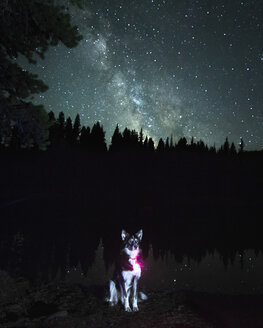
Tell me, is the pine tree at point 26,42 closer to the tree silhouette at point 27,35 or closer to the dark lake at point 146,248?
the tree silhouette at point 27,35

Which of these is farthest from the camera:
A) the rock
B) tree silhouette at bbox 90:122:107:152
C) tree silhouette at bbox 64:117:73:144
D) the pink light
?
tree silhouette at bbox 90:122:107:152

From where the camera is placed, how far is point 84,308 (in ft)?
26.2

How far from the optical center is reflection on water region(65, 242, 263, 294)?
35.7 ft

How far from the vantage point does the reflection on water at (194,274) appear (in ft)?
35.7

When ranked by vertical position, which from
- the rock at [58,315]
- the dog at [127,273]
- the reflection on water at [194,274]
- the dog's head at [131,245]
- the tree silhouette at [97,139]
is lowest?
the reflection on water at [194,274]

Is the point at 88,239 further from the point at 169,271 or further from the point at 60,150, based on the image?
the point at 60,150

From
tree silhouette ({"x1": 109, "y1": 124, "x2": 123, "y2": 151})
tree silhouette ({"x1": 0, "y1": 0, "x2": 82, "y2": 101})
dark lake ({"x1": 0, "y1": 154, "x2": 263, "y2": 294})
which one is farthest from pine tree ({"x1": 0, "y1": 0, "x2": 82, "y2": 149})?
tree silhouette ({"x1": 109, "y1": 124, "x2": 123, "y2": 151})

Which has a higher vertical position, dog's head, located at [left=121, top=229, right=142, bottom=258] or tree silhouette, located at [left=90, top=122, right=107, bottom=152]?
tree silhouette, located at [left=90, top=122, right=107, bottom=152]

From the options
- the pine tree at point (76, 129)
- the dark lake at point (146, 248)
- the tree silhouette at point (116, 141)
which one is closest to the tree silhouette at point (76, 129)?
the pine tree at point (76, 129)

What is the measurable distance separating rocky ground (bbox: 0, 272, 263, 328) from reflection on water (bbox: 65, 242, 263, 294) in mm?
1144

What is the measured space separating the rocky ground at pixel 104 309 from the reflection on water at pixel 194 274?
1.14 m

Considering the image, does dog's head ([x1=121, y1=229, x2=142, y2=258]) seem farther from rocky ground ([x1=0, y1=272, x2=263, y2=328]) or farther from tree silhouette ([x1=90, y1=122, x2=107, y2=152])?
tree silhouette ([x1=90, y1=122, x2=107, y2=152])

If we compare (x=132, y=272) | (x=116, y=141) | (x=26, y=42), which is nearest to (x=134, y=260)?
(x=132, y=272)

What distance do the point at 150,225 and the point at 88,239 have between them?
7806 millimetres
